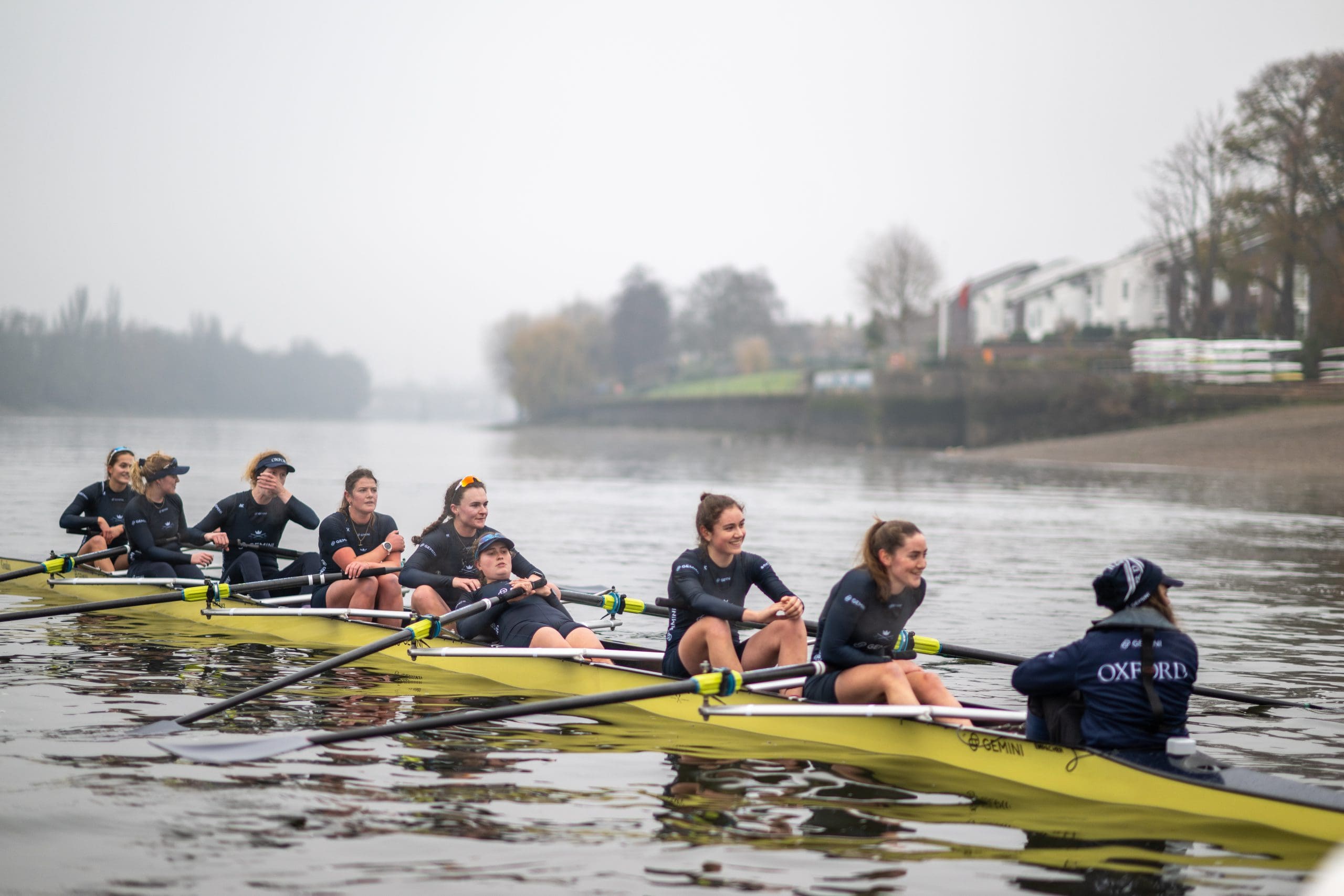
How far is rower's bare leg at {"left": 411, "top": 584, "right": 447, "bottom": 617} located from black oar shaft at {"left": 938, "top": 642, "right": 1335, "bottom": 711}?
3.70 meters

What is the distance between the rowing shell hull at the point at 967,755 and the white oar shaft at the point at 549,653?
9 centimetres

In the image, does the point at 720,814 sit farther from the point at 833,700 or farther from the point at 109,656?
the point at 109,656

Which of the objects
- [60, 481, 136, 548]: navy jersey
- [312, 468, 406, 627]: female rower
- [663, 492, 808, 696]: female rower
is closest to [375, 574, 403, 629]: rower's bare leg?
[312, 468, 406, 627]: female rower

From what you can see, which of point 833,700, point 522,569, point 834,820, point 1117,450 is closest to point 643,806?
point 834,820

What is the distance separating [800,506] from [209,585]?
57.7ft

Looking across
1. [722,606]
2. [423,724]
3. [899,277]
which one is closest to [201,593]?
[423,724]

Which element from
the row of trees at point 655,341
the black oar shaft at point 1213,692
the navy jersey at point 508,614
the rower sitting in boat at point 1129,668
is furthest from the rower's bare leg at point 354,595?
the row of trees at point 655,341

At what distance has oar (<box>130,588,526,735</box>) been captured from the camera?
7230mm

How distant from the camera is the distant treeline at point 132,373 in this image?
99062 millimetres

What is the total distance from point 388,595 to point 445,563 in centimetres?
91

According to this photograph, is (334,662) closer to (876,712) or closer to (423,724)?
(423,724)

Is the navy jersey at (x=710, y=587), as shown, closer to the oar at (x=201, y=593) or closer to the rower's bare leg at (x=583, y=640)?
the rower's bare leg at (x=583, y=640)

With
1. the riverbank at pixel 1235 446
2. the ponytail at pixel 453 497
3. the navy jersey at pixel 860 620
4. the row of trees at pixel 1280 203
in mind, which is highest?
the row of trees at pixel 1280 203

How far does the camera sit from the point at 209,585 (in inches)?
401
